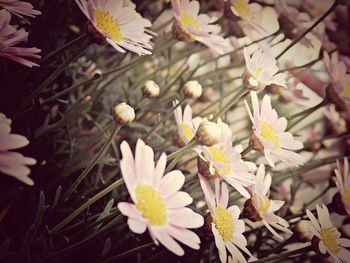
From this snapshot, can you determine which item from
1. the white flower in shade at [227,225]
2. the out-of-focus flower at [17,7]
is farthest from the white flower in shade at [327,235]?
the out-of-focus flower at [17,7]

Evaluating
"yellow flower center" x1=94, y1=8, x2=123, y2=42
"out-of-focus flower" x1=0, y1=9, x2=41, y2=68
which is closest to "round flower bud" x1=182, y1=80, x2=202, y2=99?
"yellow flower center" x1=94, y1=8, x2=123, y2=42

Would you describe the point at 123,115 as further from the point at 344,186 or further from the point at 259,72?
the point at 344,186

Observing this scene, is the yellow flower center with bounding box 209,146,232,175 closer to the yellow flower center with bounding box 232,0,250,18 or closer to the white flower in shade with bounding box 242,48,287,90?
the white flower in shade with bounding box 242,48,287,90

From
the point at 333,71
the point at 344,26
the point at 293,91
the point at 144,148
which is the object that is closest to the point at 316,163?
the point at 333,71

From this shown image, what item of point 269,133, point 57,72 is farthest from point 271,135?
point 57,72

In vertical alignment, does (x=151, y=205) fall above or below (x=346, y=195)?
above
